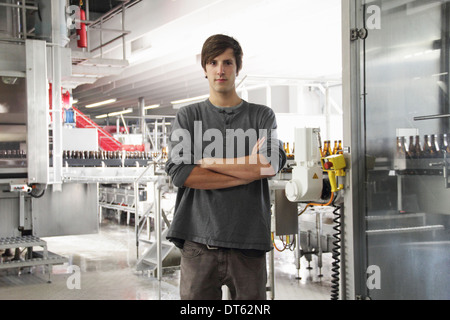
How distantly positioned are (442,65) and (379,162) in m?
0.55

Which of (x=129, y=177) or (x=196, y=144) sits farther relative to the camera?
(x=129, y=177)

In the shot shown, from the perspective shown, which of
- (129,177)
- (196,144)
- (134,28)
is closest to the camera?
(196,144)

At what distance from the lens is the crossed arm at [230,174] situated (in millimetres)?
1441

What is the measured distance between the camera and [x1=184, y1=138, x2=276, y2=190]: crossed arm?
4.73 feet

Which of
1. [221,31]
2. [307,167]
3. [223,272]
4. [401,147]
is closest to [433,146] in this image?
[401,147]

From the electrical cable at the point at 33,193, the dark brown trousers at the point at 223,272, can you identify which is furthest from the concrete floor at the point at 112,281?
the dark brown trousers at the point at 223,272

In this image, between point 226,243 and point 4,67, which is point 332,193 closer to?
point 226,243

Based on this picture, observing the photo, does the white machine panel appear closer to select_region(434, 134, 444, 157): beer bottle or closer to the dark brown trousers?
select_region(434, 134, 444, 157): beer bottle

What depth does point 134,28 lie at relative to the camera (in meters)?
7.58

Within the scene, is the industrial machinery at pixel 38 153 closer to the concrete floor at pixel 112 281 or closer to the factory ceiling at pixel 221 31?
the concrete floor at pixel 112 281

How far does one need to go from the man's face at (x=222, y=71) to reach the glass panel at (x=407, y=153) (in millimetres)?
850

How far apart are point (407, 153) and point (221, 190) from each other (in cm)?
111

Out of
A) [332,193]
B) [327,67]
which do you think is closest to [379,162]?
[332,193]

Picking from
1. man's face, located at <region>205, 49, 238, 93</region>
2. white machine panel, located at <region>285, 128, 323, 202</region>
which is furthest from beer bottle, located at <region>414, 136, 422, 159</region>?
man's face, located at <region>205, 49, 238, 93</region>
